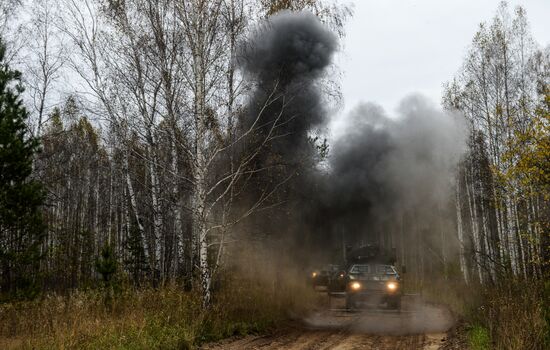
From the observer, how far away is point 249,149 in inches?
491

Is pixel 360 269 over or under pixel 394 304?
over

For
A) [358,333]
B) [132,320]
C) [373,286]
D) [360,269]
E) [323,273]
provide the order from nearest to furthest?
[132,320] < [358,333] < [373,286] < [360,269] < [323,273]

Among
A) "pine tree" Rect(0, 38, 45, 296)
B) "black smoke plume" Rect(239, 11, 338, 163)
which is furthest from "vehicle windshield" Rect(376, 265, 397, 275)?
"pine tree" Rect(0, 38, 45, 296)

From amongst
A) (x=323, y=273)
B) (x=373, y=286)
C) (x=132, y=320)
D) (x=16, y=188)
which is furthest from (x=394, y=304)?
(x=16, y=188)

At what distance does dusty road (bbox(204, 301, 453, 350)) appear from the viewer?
28.5ft

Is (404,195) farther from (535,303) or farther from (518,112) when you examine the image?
(535,303)

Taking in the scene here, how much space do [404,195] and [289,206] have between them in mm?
6382

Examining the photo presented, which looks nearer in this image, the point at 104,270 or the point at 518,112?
the point at 104,270

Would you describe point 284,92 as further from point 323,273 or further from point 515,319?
point 323,273

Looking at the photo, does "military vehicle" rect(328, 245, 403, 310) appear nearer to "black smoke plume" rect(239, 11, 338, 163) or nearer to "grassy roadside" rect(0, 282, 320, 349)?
"grassy roadside" rect(0, 282, 320, 349)

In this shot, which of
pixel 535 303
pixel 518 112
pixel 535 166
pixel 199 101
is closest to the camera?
pixel 535 303

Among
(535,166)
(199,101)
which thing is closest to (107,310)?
(199,101)

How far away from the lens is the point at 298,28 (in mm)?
13805

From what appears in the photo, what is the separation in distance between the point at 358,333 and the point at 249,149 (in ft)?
17.6
